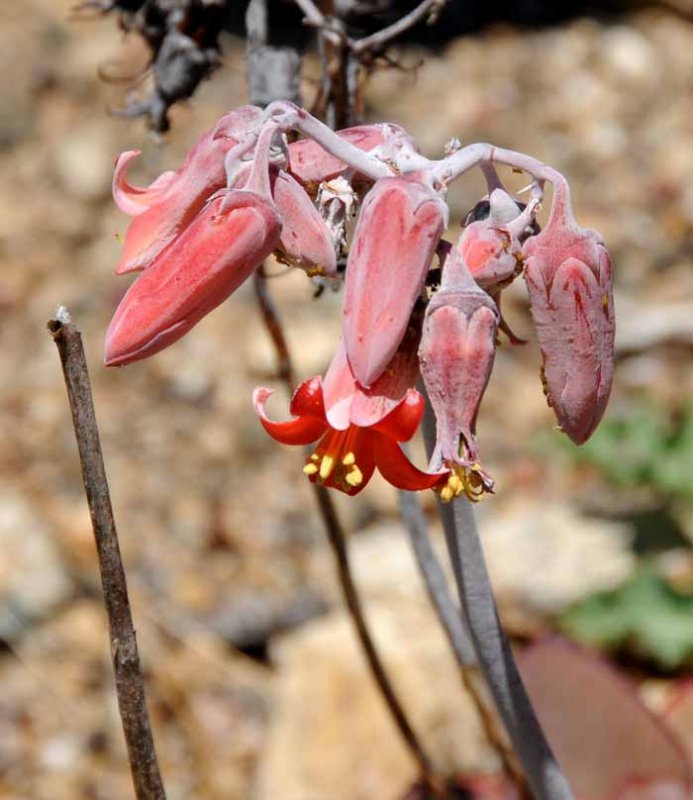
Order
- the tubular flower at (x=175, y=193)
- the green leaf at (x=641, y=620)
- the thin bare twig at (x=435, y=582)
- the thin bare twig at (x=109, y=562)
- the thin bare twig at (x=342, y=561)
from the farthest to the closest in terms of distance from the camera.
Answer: the green leaf at (x=641, y=620) → the thin bare twig at (x=342, y=561) → the thin bare twig at (x=435, y=582) → the tubular flower at (x=175, y=193) → the thin bare twig at (x=109, y=562)

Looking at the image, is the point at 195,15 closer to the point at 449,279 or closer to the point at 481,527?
→ the point at 449,279

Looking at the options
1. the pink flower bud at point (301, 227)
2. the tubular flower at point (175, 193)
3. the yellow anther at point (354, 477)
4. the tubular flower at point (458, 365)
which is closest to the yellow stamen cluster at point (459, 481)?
the tubular flower at point (458, 365)

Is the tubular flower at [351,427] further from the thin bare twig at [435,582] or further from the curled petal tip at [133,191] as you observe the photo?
the thin bare twig at [435,582]

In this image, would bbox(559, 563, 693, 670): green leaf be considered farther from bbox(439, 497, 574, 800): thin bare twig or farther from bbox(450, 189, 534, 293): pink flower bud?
bbox(450, 189, 534, 293): pink flower bud

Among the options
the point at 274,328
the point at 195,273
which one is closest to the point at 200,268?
the point at 195,273

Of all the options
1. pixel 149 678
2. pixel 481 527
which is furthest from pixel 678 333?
pixel 149 678
